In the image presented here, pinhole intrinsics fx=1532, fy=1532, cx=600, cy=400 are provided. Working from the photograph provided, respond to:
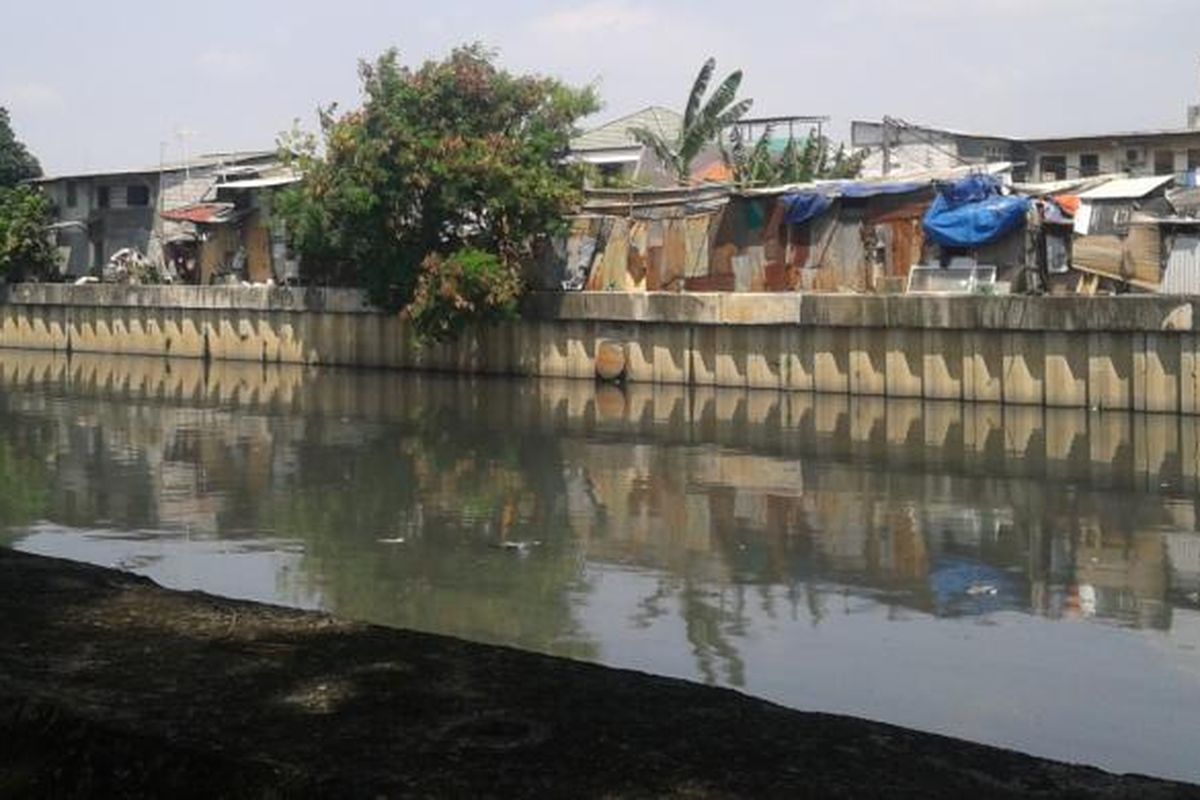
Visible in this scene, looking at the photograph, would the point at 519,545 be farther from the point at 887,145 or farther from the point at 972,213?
the point at 887,145

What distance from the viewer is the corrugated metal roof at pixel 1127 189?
2729cm

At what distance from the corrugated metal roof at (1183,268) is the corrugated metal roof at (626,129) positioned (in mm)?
19713

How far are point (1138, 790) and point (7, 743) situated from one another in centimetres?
280

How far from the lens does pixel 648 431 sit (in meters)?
24.9

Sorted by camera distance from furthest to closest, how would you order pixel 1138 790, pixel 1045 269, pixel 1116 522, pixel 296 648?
1. pixel 1045 269
2. pixel 1116 522
3. pixel 296 648
4. pixel 1138 790

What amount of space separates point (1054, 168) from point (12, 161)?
124ft

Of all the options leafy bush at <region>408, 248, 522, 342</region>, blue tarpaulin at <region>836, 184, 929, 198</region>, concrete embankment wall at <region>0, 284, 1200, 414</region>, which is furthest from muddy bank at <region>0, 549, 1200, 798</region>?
leafy bush at <region>408, 248, 522, 342</region>

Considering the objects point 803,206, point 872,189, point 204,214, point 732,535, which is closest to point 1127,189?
point 872,189

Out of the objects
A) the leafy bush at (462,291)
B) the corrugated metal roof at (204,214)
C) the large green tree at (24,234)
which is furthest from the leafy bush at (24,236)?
the leafy bush at (462,291)

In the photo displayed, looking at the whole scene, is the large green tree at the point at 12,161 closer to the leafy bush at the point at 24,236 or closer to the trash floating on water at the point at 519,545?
the leafy bush at the point at 24,236

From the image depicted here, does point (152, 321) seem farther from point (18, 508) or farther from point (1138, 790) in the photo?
point (1138, 790)

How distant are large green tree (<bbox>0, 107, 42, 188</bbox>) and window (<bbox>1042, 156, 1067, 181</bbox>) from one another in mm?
36508

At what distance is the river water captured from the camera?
9555 millimetres

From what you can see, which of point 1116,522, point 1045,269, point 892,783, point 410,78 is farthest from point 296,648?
point 410,78
